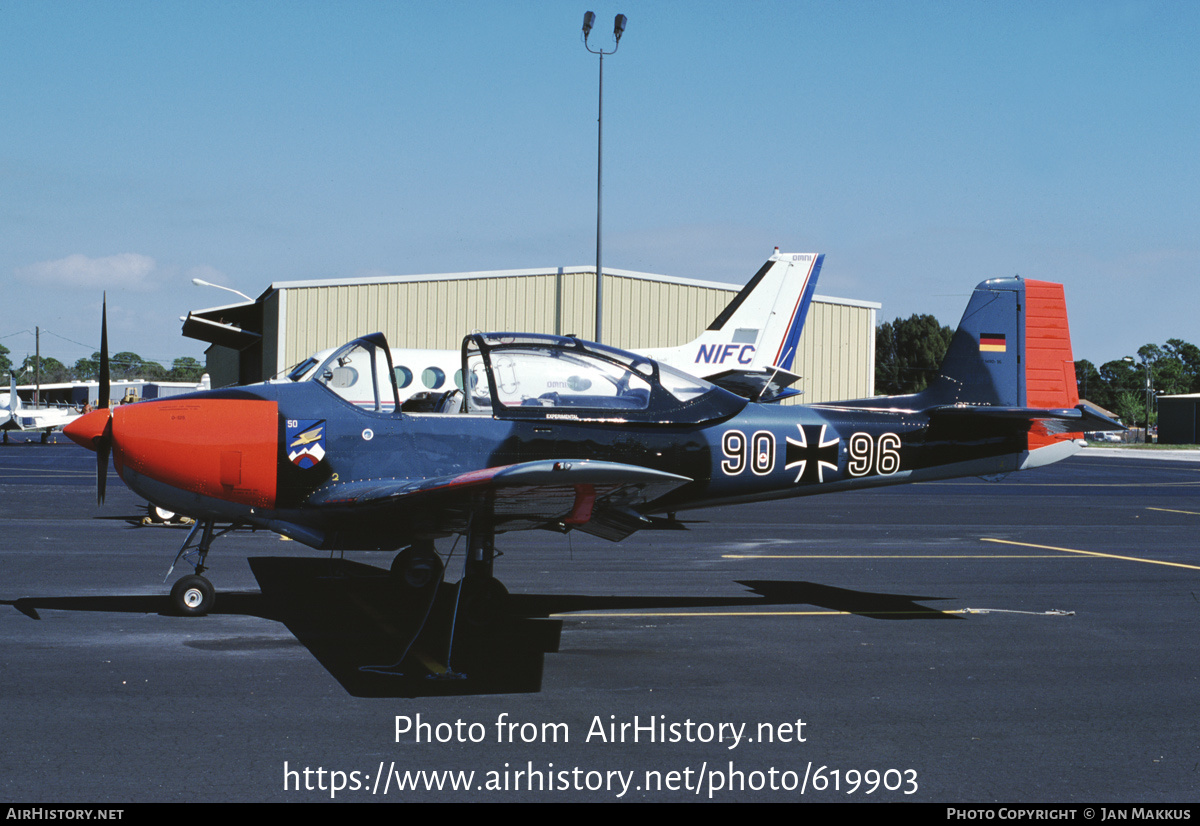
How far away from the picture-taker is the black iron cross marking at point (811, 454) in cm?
832

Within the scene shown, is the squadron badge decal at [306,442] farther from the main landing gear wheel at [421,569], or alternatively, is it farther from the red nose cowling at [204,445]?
the main landing gear wheel at [421,569]

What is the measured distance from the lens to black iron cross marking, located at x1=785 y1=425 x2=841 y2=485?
832 centimetres

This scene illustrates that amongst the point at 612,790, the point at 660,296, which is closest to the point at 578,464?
the point at 612,790

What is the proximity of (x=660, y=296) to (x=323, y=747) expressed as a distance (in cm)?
3173

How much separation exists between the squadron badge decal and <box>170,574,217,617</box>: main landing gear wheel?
156 centimetres

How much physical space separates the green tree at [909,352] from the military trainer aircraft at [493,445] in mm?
88873

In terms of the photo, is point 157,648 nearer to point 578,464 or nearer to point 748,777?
point 578,464

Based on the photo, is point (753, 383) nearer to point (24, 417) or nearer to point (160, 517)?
point (160, 517)

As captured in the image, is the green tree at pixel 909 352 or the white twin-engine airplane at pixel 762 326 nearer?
the white twin-engine airplane at pixel 762 326

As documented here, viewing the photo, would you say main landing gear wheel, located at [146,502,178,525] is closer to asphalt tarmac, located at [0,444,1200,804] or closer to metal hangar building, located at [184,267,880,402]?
asphalt tarmac, located at [0,444,1200,804]

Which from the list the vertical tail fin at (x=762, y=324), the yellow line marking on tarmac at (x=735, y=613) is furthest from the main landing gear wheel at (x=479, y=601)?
the vertical tail fin at (x=762, y=324)

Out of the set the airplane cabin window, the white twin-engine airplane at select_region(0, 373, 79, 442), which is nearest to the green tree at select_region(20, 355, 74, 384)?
the white twin-engine airplane at select_region(0, 373, 79, 442)

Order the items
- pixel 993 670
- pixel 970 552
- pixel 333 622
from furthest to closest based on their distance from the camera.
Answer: pixel 970 552
pixel 333 622
pixel 993 670

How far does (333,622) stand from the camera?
7723mm
